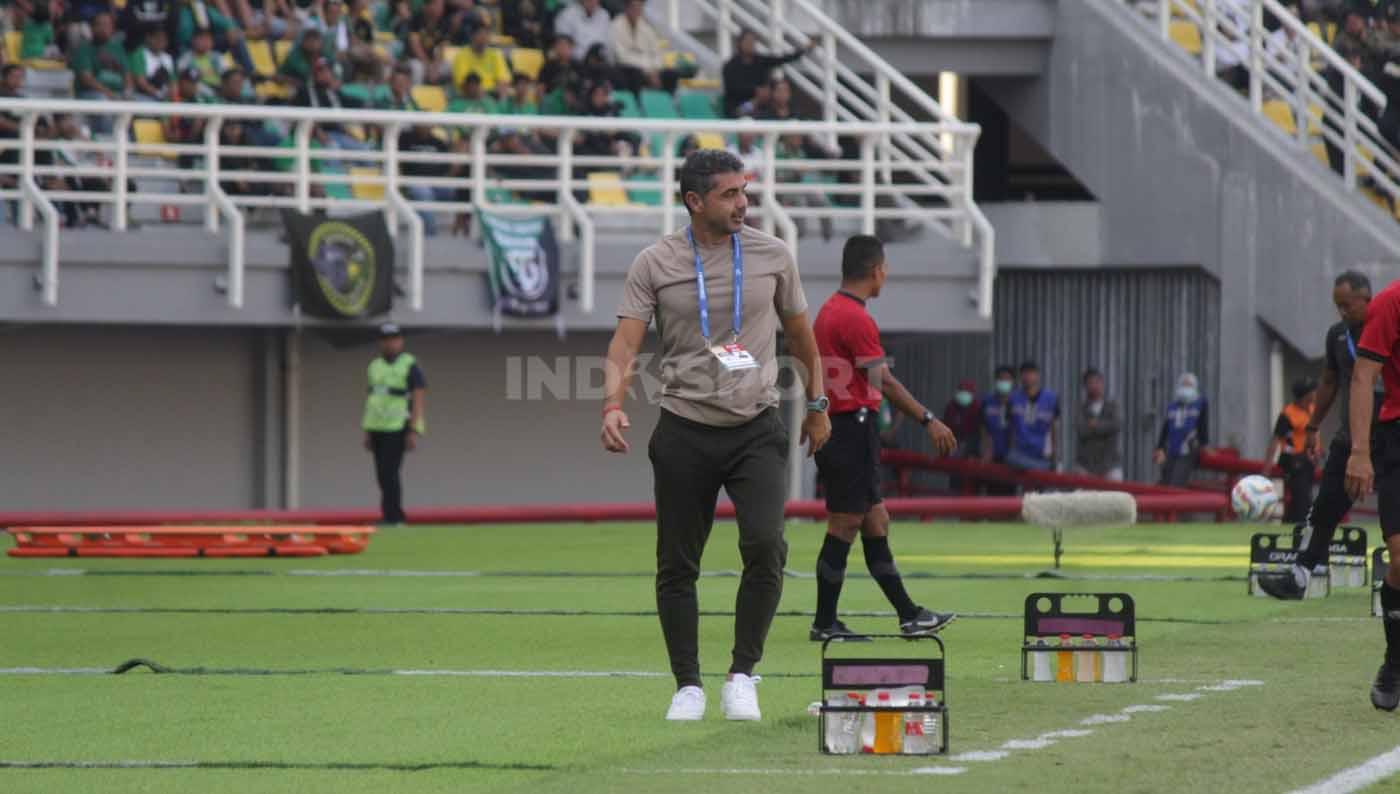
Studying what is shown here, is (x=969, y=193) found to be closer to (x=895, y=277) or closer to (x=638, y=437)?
(x=895, y=277)

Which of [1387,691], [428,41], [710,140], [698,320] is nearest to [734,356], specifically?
[698,320]

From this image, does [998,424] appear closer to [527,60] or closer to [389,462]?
[527,60]

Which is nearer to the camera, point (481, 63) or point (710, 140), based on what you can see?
point (481, 63)

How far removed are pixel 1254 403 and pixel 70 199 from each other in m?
13.4

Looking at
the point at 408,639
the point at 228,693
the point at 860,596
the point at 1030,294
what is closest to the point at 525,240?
the point at 1030,294

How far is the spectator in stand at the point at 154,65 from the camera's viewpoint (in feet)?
90.3

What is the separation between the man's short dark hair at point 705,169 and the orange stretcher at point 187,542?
35.8 ft

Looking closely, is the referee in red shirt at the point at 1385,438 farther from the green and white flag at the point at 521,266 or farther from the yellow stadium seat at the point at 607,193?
the yellow stadium seat at the point at 607,193

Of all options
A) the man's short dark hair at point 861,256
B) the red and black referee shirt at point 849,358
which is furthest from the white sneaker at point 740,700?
the man's short dark hair at point 861,256

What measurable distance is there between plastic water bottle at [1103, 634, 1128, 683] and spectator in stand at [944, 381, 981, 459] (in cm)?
2053

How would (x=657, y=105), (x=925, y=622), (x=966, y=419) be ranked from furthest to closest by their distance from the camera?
(x=966, y=419) < (x=657, y=105) < (x=925, y=622)

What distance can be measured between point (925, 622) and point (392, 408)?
12.4m

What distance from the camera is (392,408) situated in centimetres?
2552

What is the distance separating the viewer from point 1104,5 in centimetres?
3275
